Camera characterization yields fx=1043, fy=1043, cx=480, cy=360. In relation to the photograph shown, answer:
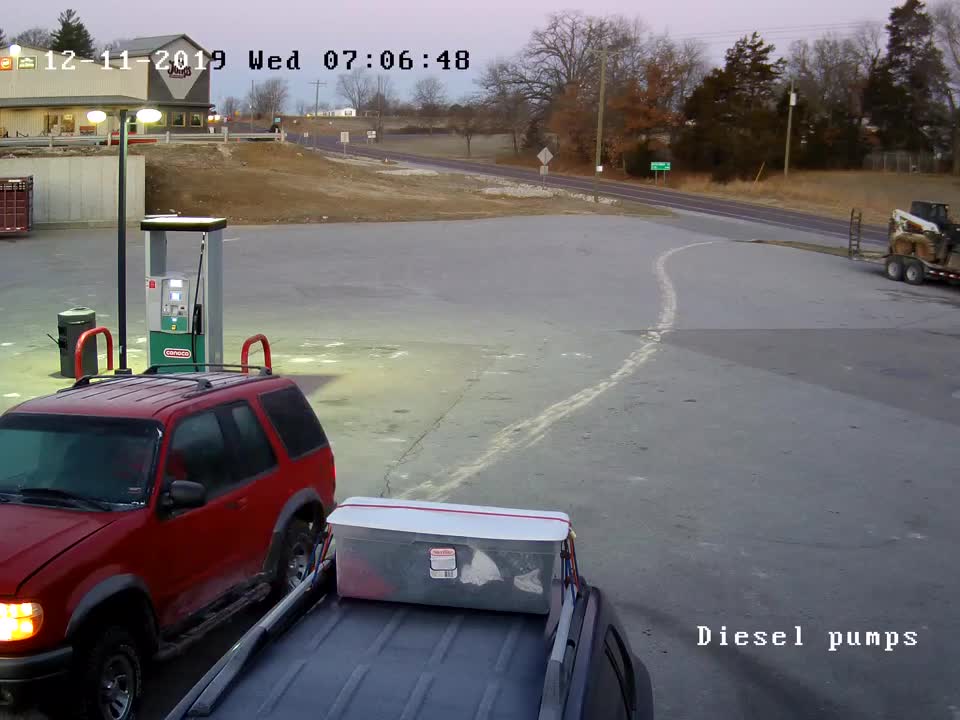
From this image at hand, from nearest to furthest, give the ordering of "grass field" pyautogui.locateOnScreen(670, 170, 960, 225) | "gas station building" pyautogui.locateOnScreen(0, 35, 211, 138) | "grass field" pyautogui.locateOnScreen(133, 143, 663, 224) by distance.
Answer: "grass field" pyautogui.locateOnScreen(133, 143, 663, 224)
"grass field" pyautogui.locateOnScreen(670, 170, 960, 225)
"gas station building" pyautogui.locateOnScreen(0, 35, 211, 138)

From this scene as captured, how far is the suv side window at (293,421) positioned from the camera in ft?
24.2

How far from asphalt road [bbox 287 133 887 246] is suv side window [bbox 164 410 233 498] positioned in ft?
137

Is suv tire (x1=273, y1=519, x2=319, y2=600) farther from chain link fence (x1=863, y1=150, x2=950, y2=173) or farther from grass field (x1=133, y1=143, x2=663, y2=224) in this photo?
chain link fence (x1=863, y1=150, x2=950, y2=173)

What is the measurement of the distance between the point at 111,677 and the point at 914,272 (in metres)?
28.7

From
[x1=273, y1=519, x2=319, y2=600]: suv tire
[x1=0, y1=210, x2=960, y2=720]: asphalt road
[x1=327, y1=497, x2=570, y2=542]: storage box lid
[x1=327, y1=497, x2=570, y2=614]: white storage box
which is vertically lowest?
[x1=0, y1=210, x2=960, y2=720]: asphalt road

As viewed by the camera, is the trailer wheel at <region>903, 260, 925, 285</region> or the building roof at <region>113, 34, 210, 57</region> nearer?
the trailer wheel at <region>903, 260, 925, 285</region>

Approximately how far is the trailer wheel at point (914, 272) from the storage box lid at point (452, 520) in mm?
28148

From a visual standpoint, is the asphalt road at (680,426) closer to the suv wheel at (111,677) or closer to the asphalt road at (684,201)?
the suv wheel at (111,677)

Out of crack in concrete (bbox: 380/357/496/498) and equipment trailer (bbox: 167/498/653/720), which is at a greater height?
equipment trailer (bbox: 167/498/653/720)

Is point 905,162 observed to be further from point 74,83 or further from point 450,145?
point 74,83

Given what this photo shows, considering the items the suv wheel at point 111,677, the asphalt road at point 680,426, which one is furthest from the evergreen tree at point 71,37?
the suv wheel at point 111,677

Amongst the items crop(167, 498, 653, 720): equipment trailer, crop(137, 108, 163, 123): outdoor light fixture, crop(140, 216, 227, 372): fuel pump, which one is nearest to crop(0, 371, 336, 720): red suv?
crop(167, 498, 653, 720): equipment trailer

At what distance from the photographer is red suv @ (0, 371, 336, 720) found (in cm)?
508

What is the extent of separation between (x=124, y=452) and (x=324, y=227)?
1497 inches
